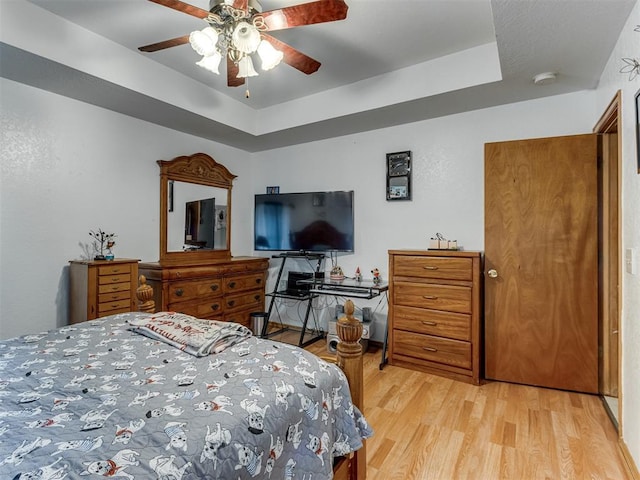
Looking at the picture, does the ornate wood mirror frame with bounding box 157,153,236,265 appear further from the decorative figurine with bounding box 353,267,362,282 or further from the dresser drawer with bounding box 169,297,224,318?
the decorative figurine with bounding box 353,267,362,282

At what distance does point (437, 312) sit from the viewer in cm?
288

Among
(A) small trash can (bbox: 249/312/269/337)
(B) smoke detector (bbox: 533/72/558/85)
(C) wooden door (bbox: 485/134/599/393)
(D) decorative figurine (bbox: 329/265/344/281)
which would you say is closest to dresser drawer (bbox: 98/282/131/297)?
(A) small trash can (bbox: 249/312/269/337)

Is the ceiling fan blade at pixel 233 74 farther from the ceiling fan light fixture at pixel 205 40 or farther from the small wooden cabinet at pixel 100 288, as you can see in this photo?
the small wooden cabinet at pixel 100 288

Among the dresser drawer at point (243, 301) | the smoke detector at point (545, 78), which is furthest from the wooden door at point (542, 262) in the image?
the dresser drawer at point (243, 301)

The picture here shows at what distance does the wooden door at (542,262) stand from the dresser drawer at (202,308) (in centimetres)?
261

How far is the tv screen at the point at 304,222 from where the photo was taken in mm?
3688

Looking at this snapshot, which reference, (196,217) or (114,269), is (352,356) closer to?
(114,269)

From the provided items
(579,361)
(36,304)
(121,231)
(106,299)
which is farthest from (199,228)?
(579,361)

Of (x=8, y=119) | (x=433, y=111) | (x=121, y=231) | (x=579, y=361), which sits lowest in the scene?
(x=579, y=361)

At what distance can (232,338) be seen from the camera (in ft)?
5.13

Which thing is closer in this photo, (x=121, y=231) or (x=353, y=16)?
(x=353, y=16)

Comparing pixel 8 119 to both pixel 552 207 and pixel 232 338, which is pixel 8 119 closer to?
pixel 232 338

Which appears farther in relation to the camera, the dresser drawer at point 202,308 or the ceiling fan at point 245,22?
the dresser drawer at point 202,308

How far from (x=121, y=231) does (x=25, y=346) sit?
1866 millimetres
